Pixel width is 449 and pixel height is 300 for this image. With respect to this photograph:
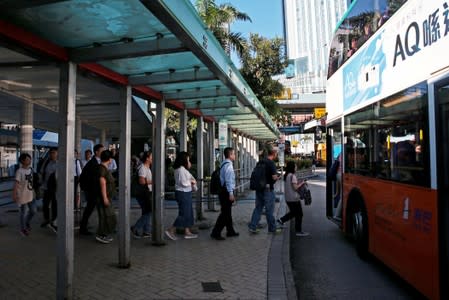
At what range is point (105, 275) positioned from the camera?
571cm

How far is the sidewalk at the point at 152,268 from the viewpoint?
16.7 feet

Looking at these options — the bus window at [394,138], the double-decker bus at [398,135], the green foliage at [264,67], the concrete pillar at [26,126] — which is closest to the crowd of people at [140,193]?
the double-decker bus at [398,135]

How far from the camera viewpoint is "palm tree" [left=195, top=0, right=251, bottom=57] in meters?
23.9

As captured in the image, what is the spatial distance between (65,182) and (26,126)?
724 centimetres

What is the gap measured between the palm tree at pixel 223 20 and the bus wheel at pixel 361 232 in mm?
17728

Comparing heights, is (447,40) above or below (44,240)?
above

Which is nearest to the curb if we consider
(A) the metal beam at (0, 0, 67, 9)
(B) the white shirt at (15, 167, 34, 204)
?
(A) the metal beam at (0, 0, 67, 9)

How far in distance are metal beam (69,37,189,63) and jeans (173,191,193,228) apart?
3.75 meters

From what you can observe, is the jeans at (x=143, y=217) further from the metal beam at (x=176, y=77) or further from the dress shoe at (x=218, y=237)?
the metal beam at (x=176, y=77)

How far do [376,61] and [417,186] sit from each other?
2120 millimetres

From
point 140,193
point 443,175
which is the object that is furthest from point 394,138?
point 140,193

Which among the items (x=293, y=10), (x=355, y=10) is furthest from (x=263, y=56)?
(x=293, y=10)

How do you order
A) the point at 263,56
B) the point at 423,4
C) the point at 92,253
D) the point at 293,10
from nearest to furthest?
the point at 423,4, the point at 92,253, the point at 263,56, the point at 293,10

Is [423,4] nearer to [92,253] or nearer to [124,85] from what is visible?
[124,85]
